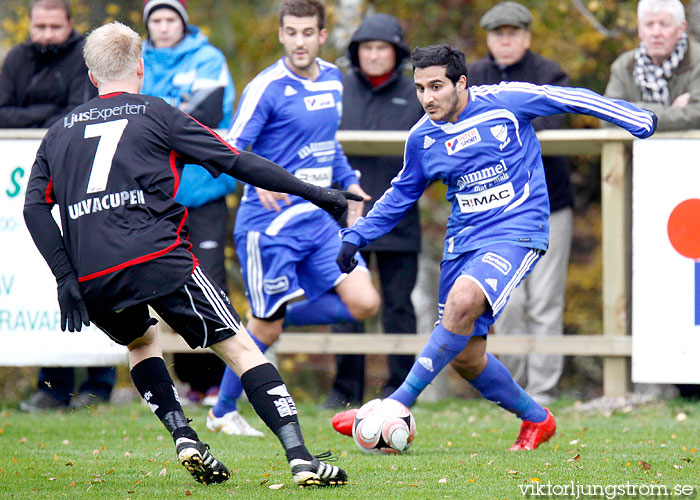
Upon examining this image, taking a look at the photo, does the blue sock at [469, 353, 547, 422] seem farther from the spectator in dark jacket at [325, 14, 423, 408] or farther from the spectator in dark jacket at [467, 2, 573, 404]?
the spectator in dark jacket at [467, 2, 573, 404]

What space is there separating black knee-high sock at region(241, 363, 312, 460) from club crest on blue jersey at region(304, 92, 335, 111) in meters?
2.76

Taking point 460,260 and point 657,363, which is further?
point 657,363

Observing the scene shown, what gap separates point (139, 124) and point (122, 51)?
38 cm

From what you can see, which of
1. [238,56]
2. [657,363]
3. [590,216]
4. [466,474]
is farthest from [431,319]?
[466,474]

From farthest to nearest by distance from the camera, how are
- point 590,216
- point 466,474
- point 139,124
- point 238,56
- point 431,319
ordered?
point 238,56, point 590,216, point 431,319, point 466,474, point 139,124

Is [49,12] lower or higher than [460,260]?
higher

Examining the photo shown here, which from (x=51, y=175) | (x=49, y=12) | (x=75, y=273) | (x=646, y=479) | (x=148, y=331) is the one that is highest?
(x=49, y=12)

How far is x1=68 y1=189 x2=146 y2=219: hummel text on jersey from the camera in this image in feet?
15.9

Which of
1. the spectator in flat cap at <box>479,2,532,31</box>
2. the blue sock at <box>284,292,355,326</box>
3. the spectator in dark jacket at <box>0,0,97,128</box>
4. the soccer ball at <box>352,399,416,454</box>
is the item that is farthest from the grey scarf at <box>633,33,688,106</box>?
the spectator in dark jacket at <box>0,0,97,128</box>

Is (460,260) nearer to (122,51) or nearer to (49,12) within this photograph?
(122,51)

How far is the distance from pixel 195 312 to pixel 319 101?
279cm

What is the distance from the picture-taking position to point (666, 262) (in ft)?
25.2

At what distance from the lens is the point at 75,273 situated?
494cm

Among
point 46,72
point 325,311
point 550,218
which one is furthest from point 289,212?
point 46,72
